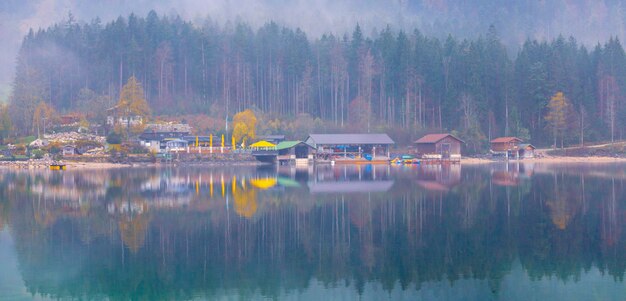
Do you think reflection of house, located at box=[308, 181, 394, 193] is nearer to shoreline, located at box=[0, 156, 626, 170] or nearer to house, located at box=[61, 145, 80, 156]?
shoreline, located at box=[0, 156, 626, 170]

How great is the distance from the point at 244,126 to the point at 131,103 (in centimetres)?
1370

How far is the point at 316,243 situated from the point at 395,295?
18.6 feet

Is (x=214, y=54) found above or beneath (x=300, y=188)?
above

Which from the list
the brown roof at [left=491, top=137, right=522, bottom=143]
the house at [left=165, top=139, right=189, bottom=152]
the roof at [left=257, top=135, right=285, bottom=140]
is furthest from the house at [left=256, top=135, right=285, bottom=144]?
the brown roof at [left=491, top=137, right=522, bottom=143]

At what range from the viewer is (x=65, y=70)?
8800cm

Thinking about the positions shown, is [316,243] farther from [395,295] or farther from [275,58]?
[275,58]

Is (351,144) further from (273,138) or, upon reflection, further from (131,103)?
(131,103)

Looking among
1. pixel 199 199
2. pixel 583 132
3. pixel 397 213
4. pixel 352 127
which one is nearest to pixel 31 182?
pixel 199 199

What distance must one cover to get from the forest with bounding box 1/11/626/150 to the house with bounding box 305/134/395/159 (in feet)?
15.4

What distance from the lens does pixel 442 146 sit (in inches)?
2817

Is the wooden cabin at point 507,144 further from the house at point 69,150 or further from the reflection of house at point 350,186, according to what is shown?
→ the house at point 69,150

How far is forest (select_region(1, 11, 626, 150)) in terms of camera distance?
78.9 metres

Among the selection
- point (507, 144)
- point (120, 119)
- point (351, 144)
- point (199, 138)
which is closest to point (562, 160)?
point (507, 144)

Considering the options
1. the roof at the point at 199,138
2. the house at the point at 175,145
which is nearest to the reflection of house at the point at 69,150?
the house at the point at 175,145
